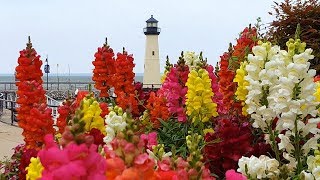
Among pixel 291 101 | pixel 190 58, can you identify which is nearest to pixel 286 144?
pixel 291 101

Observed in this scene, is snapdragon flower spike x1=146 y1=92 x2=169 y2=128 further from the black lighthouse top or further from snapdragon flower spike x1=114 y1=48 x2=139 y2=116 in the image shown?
the black lighthouse top

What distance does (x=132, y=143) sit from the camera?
1229mm

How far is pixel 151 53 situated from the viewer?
29531 mm

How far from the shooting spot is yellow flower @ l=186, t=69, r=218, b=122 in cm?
435

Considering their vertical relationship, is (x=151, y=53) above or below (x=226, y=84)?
above

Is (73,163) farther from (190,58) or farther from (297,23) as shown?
(297,23)

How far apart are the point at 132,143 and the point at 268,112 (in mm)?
1921

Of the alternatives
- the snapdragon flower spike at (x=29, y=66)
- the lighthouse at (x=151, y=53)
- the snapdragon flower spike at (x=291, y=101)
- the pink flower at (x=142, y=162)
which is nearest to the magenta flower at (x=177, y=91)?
the snapdragon flower spike at (x=29, y=66)

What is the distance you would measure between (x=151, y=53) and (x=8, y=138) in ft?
48.7

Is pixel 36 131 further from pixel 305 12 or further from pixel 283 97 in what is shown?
pixel 305 12

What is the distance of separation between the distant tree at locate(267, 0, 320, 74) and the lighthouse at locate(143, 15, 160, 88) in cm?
2018

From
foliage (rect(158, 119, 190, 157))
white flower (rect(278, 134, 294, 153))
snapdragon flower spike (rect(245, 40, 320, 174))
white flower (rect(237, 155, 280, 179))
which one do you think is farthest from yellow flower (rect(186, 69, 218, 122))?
white flower (rect(237, 155, 280, 179))

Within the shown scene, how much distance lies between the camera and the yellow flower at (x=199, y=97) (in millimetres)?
4352

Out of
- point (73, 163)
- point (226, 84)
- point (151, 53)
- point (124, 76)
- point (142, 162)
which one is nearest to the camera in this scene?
point (73, 163)
